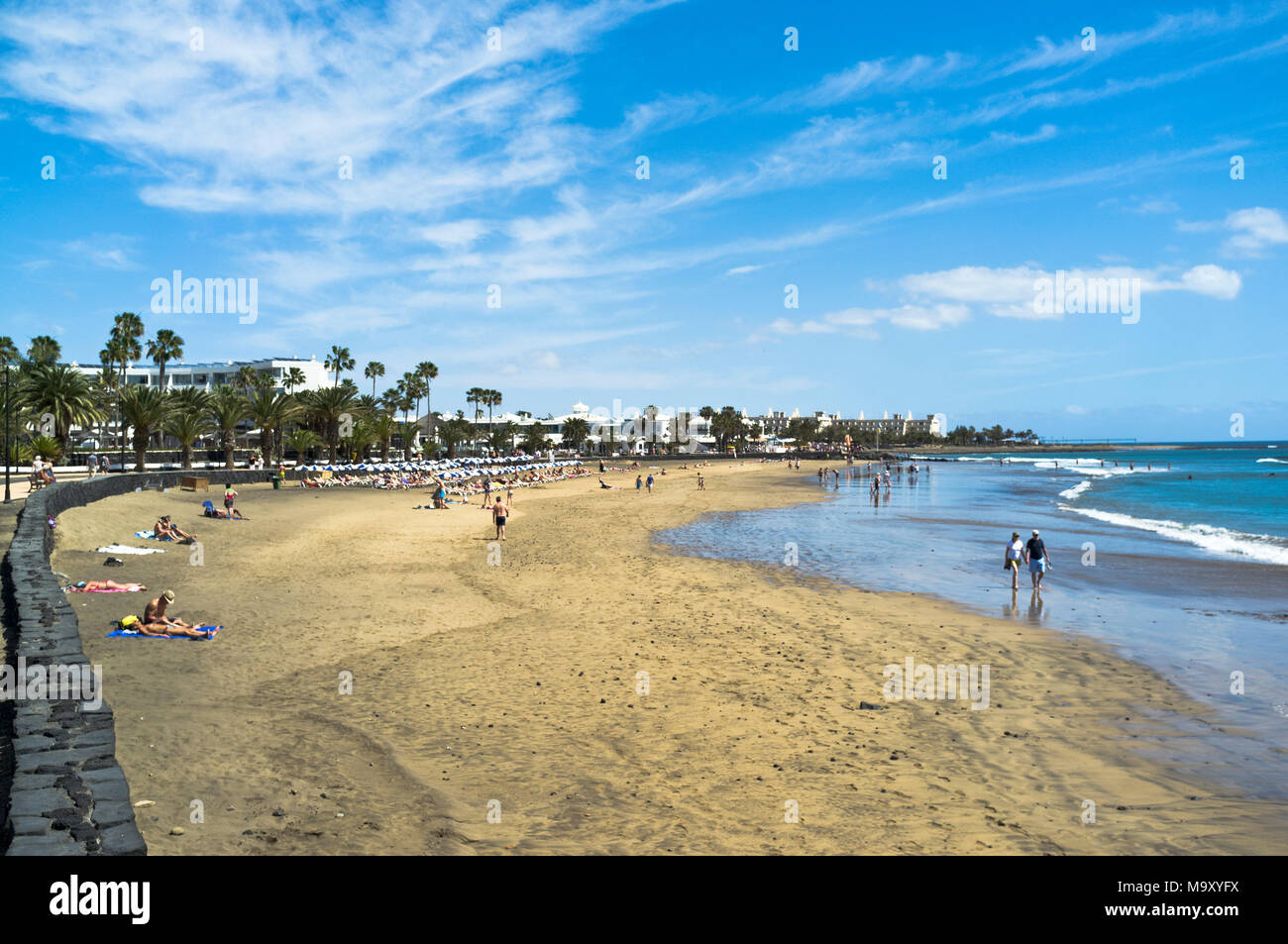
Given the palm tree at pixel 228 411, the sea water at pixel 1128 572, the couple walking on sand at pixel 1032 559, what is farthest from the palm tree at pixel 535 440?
the couple walking on sand at pixel 1032 559

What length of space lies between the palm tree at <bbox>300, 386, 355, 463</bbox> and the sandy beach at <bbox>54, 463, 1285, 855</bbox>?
5370 centimetres

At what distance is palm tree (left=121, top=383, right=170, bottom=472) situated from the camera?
49.4m

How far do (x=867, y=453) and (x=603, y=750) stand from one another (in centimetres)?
16708

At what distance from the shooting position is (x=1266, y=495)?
50.8 m

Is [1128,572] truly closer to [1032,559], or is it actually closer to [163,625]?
[1032,559]

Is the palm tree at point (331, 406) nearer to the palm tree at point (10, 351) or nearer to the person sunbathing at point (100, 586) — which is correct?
the palm tree at point (10, 351)

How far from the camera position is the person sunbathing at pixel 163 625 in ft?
36.6

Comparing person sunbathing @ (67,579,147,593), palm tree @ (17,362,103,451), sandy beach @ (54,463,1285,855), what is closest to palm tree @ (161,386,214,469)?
palm tree @ (17,362,103,451)

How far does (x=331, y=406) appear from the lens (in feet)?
221

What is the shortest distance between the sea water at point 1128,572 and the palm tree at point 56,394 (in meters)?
39.3

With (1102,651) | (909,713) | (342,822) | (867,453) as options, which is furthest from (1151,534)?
(867,453)

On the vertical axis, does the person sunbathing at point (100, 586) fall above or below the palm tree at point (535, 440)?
below
